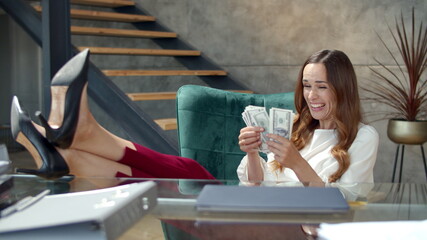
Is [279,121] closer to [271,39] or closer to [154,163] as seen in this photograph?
[154,163]

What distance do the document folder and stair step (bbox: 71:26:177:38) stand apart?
12.0ft

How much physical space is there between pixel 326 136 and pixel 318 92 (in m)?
0.20

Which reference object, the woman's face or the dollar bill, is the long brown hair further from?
the dollar bill

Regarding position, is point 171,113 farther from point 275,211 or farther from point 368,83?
point 275,211

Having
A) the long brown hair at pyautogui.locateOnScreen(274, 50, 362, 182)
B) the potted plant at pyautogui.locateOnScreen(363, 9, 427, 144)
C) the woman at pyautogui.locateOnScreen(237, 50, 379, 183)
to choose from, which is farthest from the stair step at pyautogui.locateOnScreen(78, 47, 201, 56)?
the long brown hair at pyautogui.locateOnScreen(274, 50, 362, 182)

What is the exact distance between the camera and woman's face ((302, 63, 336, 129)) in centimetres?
215

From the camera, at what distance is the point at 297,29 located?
4855 millimetres

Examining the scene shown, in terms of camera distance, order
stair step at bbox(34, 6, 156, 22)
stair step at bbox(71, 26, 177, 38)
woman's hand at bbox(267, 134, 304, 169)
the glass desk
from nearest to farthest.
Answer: the glass desk → woman's hand at bbox(267, 134, 304, 169) → stair step at bbox(71, 26, 177, 38) → stair step at bbox(34, 6, 156, 22)

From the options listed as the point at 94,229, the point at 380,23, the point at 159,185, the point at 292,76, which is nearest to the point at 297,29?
the point at 292,76

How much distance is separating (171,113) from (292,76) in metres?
1.45

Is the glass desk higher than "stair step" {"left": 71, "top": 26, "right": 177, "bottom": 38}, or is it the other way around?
"stair step" {"left": 71, "top": 26, "right": 177, "bottom": 38}

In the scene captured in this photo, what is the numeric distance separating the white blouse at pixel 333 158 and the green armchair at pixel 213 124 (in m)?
0.25

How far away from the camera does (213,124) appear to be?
2549 millimetres

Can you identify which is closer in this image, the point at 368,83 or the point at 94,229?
the point at 94,229
